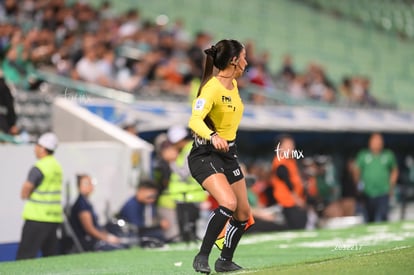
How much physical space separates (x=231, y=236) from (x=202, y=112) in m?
1.20

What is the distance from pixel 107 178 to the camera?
15.8 meters

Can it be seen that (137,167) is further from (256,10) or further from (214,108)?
(256,10)

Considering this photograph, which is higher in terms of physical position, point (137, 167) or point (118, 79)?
point (118, 79)

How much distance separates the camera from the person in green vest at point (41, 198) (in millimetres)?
13500

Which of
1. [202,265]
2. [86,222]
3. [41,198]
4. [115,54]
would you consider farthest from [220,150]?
[115,54]

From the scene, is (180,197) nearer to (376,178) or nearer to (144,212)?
(144,212)

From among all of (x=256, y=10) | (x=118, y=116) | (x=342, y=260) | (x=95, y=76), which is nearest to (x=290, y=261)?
(x=342, y=260)

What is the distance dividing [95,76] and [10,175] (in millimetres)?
5029

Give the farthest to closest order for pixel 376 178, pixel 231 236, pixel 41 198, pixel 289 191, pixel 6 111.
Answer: pixel 376 178, pixel 289 191, pixel 6 111, pixel 41 198, pixel 231 236

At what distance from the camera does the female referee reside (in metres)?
9.12

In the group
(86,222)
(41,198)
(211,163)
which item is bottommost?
(86,222)

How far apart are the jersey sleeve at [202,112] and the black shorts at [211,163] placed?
1.03 feet

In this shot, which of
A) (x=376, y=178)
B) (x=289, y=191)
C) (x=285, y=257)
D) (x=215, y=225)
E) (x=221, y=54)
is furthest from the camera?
(x=376, y=178)

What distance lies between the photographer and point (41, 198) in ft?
44.7
